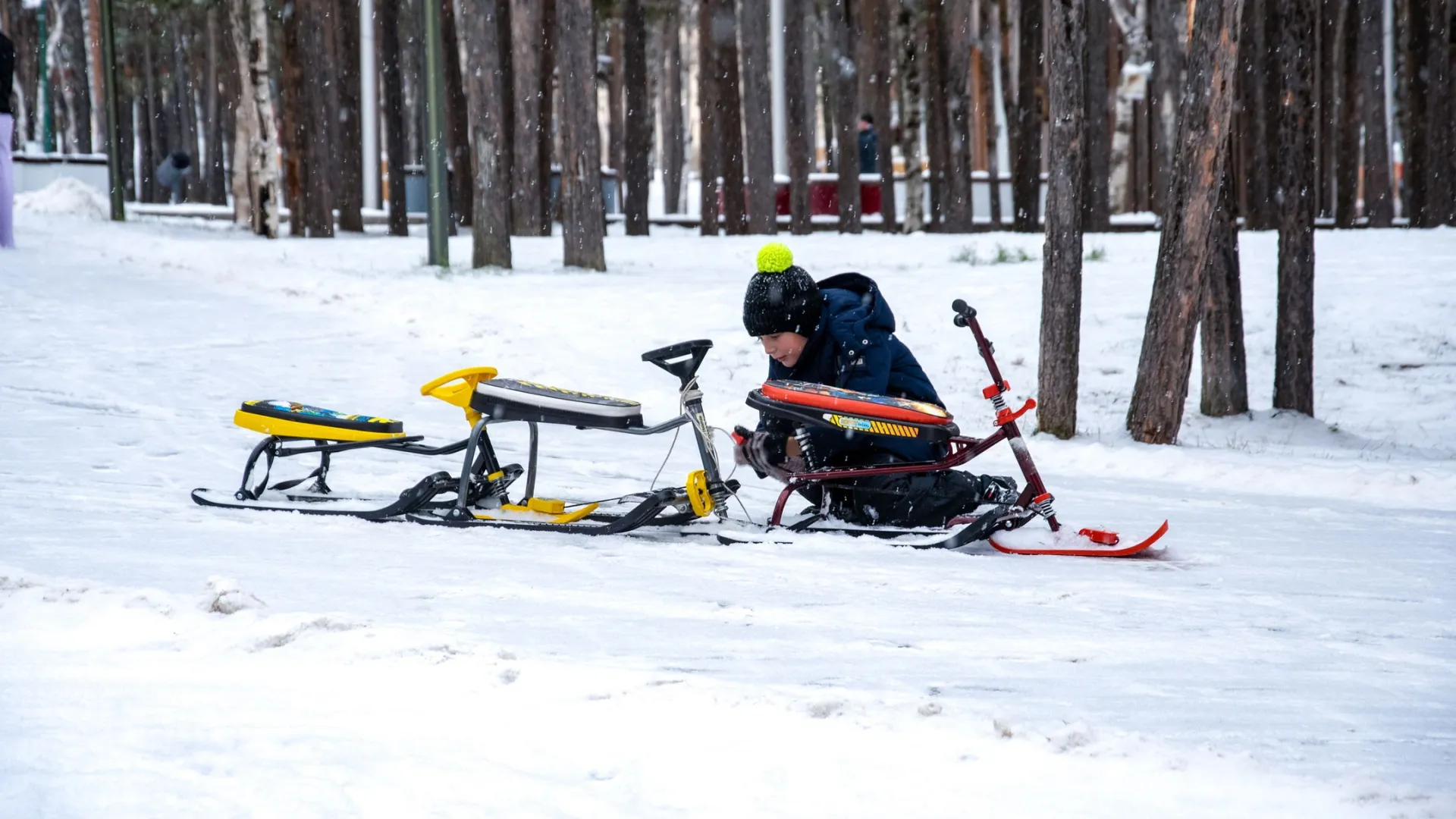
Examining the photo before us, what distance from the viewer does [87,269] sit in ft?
47.8

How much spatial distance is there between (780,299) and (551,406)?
40.4 inches

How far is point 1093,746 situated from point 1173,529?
323 centimetres

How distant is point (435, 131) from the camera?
14875 millimetres

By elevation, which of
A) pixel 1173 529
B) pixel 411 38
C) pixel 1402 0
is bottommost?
pixel 1173 529

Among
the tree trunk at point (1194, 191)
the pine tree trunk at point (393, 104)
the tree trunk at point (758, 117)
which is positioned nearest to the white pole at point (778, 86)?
the tree trunk at point (758, 117)

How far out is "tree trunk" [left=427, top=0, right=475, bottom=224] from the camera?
71.3 feet

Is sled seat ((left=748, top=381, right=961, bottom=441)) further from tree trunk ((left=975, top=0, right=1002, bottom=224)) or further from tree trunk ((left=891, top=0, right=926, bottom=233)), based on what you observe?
tree trunk ((left=975, top=0, right=1002, bottom=224))

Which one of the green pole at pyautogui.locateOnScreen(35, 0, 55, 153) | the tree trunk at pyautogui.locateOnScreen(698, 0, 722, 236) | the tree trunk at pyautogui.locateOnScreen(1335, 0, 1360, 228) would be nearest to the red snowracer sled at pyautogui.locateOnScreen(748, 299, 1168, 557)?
the tree trunk at pyautogui.locateOnScreen(698, 0, 722, 236)

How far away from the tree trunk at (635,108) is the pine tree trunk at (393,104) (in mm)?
3551

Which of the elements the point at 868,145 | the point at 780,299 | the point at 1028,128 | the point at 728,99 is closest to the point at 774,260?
the point at 780,299

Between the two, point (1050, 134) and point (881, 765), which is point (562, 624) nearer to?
point (881, 765)

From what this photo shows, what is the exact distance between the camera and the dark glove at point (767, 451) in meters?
5.83

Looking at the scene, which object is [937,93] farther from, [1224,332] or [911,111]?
[1224,332]

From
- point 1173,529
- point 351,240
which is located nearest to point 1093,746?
point 1173,529
